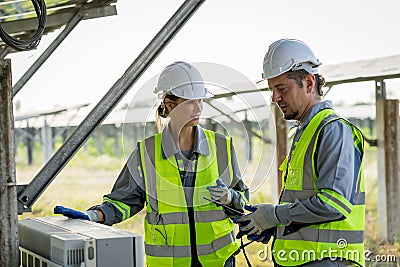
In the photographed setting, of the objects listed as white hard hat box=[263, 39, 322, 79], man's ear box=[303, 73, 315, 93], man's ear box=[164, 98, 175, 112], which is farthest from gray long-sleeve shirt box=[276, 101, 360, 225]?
man's ear box=[164, 98, 175, 112]

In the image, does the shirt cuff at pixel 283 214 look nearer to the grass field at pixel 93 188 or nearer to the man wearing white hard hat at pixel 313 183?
the man wearing white hard hat at pixel 313 183

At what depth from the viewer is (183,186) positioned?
13.4ft

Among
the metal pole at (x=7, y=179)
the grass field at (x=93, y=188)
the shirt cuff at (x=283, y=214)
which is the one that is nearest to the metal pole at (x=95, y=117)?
the metal pole at (x=7, y=179)

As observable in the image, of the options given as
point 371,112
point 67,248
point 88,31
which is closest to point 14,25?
point 67,248

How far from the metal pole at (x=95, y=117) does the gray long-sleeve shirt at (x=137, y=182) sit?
500 millimetres

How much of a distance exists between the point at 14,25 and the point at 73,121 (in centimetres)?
1573

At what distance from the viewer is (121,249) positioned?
3.11m

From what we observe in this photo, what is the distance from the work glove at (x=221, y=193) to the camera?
12.9 feet

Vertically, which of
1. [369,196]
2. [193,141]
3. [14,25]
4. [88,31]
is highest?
[88,31]

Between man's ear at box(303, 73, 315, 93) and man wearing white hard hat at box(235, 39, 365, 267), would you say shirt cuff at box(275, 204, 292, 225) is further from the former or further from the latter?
man's ear at box(303, 73, 315, 93)

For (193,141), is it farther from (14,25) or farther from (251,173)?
(14,25)

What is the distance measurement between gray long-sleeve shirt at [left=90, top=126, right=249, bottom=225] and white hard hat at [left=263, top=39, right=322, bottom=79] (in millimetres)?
552

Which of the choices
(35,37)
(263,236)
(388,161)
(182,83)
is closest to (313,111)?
(263,236)

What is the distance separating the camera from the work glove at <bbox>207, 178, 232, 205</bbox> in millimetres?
3943
